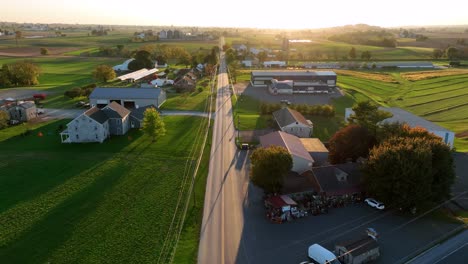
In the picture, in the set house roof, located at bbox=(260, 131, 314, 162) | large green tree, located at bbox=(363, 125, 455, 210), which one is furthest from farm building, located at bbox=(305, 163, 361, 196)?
house roof, located at bbox=(260, 131, 314, 162)

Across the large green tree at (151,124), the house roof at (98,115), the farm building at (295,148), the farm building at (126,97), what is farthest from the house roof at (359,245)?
the farm building at (126,97)

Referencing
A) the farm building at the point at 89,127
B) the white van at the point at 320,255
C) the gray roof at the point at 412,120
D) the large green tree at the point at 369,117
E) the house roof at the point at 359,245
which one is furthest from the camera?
the farm building at the point at 89,127

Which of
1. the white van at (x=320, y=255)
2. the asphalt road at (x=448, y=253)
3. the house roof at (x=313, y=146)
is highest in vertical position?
the house roof at (x=313, y=146)

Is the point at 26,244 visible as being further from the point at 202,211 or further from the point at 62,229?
the point at 202,211

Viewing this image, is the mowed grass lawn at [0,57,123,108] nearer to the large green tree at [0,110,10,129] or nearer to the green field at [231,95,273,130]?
the large green tree at [0,110,10,129]

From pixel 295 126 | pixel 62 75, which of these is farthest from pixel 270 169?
pixel 62 75

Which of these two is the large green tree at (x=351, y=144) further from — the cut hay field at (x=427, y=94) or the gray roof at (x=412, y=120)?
the cut hay field at (x=427, y=94)

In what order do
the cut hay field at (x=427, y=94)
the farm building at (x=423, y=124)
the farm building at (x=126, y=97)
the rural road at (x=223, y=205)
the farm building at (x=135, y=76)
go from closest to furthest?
the rural road at (x=223, y=205) < the farm building at (x=423, y=124) < the cut hay field at (x=427, y=94) < the farm building at (x=126, y=97) < the farm building at (x=135, y=76)
